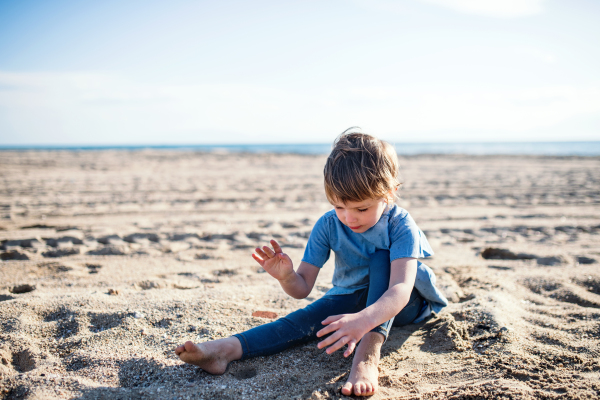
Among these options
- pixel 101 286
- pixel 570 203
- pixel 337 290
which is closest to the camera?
pixel 337 290

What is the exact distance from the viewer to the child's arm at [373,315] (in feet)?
4.52

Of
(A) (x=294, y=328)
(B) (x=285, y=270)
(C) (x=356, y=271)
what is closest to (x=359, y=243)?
(C) (x=356, y=271)

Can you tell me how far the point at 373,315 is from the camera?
149 cm

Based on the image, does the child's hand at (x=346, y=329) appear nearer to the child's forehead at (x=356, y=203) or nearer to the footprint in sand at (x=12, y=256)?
the child's forehead at (x=356, y=203)

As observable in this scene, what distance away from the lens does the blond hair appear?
1650 millimetres

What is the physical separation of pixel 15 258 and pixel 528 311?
387 cm

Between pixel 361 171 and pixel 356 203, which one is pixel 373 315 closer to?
pixel 356 203

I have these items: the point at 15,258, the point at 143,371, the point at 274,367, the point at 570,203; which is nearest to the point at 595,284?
the point at 274,367

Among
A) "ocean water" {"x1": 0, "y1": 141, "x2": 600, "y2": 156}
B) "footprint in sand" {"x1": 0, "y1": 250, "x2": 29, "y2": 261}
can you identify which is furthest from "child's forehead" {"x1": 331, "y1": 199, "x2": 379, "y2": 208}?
"ocean water" {"x1": 0, "y1": 141, "x2": 600, "y2": 156}

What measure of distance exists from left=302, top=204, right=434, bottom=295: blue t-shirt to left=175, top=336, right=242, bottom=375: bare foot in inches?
21.7

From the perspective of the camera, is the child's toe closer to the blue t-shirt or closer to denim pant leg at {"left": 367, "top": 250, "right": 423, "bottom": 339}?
denim pant leg at {"left": 367, "top": 250, "right": 423, "bottom": 339}

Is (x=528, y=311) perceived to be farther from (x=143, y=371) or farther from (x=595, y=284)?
(x=143, y=371)

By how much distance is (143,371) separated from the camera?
5.41ft

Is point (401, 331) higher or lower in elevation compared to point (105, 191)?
lower
